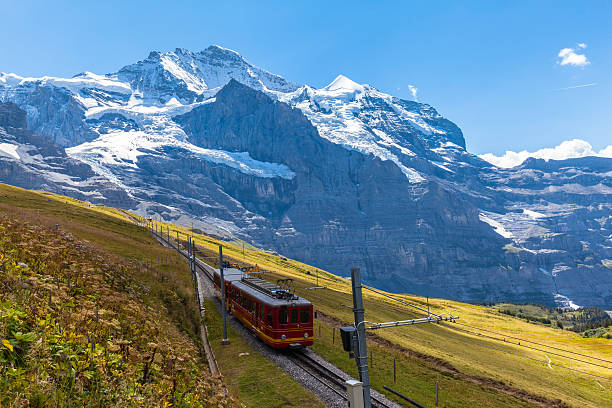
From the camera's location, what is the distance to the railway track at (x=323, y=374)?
2352cm

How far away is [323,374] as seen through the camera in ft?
87.9

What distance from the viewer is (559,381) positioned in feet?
147

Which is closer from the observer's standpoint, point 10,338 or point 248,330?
point 10,338

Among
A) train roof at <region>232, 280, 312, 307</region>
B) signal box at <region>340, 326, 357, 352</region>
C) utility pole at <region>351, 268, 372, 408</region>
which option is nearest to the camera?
utility pole at <region>351, 268, 372, 408</region>

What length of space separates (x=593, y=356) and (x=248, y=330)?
247 feet

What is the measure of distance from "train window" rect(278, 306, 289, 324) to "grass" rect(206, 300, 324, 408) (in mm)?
3209

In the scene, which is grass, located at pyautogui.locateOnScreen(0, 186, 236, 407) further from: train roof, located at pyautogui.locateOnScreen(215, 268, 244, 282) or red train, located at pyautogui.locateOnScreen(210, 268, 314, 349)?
train roof, located at pyautogui.locateOnScreen(215, 268, 244, 282)

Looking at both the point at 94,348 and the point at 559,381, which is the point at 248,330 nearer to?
the point at 94,348

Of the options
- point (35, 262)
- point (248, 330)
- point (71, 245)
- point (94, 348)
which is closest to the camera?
point (94, 348)

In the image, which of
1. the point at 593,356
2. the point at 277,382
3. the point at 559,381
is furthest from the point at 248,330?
the point at 593,356

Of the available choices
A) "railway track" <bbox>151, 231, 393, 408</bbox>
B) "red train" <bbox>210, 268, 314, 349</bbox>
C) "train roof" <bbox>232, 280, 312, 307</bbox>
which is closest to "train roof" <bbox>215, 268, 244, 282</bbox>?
"train roof" <bbox>232, 280, 312, 307</bbox>

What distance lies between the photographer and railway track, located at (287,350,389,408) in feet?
77.2

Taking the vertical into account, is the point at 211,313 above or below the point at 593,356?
above

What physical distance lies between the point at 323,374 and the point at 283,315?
575 cm
